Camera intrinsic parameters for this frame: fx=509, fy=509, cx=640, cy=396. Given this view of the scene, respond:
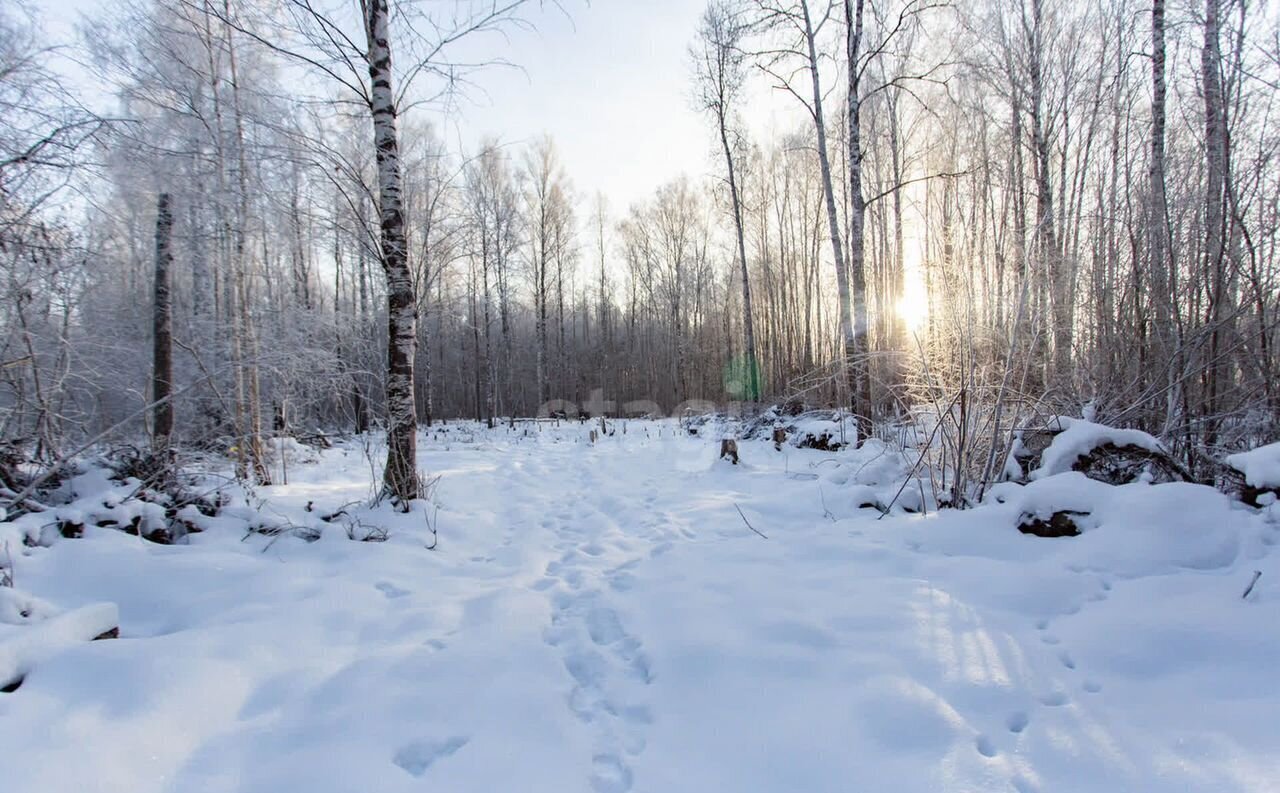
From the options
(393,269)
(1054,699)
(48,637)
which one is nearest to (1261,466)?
(1054,699)

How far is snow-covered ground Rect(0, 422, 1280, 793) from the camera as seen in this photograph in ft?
5.29

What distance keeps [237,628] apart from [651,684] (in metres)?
2.03

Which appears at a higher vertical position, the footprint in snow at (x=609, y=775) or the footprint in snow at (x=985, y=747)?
the footprint in snow at (x=985, y=747)

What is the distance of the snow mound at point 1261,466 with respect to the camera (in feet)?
8.90

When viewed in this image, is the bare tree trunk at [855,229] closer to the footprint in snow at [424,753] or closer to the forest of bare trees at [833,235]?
the forest of bare trees at [833,235]

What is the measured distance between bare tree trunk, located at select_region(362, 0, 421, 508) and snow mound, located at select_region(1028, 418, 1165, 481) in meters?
5.27

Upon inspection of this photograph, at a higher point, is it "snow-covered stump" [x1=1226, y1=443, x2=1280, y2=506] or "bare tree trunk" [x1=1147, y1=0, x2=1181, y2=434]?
"bare tree trunk" [x1=1147, y1=0, x2=1181, y2=434]

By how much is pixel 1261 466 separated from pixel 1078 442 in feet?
2.86

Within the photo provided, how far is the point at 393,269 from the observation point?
4.89m

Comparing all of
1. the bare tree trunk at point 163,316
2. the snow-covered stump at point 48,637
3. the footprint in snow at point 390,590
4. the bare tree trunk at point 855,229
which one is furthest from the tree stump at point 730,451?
the bare tree trunk at point 163,316

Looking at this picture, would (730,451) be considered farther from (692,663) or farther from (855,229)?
(692,663)

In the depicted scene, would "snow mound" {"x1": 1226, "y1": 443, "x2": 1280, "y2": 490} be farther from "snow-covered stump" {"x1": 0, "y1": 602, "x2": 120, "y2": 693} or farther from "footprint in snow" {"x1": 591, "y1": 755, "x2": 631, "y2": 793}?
"snow-covered stump" {"x1": 0, "y1": 602, "x2": 120, "y2": 693}

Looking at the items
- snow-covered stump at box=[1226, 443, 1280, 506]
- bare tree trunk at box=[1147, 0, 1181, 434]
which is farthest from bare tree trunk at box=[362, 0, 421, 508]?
bare tree trunk at box=[1147, 0, 1181, 434]

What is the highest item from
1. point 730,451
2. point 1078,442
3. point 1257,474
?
point 1078,442
